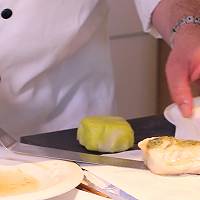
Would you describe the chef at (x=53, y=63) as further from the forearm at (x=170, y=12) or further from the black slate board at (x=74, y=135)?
the black slate board at (x=74, y=135)

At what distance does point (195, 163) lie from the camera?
2.32 feet

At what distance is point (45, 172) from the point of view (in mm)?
705

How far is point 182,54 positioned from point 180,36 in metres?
0.08

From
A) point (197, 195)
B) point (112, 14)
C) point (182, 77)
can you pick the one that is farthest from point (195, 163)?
point (112, 14)

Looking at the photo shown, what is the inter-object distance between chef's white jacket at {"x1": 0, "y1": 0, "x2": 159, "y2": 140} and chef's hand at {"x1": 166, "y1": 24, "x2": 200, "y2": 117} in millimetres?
232

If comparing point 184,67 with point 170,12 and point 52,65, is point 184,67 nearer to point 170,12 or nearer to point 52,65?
point 170,12

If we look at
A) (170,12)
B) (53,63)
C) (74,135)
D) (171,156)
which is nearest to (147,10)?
(170,12)

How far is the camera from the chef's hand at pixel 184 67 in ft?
2.66

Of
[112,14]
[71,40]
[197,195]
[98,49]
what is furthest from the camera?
[112,14]

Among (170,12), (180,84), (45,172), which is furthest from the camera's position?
(170,12)

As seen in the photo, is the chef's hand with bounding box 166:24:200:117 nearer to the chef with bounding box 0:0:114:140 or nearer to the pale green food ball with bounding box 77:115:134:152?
the pale green food ball with bounding box 77:115:134:152

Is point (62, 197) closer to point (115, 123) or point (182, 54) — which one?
point (115, 123)

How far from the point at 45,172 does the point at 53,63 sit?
1.51 feet

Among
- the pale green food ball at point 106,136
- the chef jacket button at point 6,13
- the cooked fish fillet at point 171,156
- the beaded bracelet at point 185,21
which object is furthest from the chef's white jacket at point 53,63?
the cooked fish fillet at point 171,156
